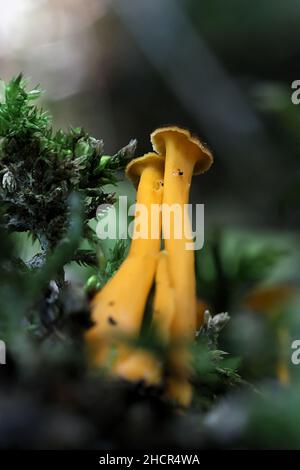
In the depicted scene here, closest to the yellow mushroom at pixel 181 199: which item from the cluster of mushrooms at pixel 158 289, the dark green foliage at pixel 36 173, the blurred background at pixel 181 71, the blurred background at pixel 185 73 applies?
the cluster of mushrooms at pixel 158 289

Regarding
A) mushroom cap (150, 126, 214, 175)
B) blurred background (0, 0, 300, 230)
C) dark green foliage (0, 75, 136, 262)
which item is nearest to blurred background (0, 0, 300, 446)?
blurred background (0, 0, 300, 230)

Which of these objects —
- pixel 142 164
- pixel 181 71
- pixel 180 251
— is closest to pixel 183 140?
pixel 142 164

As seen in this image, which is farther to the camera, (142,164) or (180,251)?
(142,164)

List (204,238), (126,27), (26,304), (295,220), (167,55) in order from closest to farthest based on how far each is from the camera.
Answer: (26,304), (204,238), (295,220), (167,55), (126,27)

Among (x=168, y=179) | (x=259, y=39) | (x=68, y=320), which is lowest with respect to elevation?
(x=68, y=320)

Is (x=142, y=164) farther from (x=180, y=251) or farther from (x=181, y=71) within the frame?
(x=181, y=71)

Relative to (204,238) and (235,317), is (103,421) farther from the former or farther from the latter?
(204,238)

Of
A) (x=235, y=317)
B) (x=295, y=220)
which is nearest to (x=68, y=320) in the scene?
(x=235, y=317)

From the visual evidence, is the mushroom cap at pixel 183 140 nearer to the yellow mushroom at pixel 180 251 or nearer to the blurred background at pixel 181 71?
the yellow mushroom at pixel 180 251
